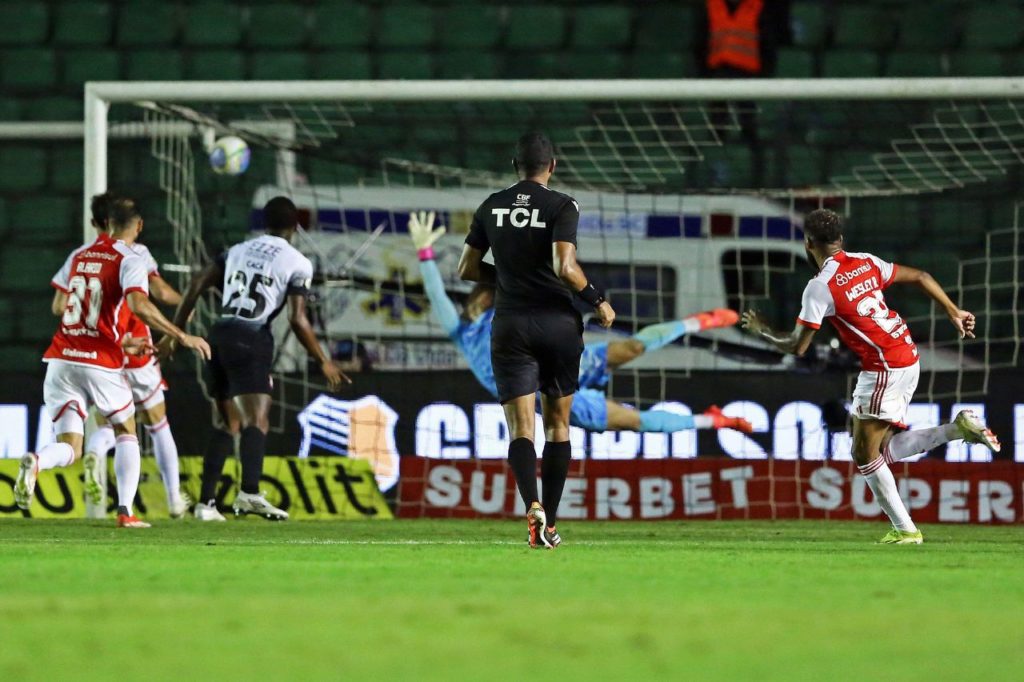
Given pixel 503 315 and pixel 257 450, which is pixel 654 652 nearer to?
pixel 503 315

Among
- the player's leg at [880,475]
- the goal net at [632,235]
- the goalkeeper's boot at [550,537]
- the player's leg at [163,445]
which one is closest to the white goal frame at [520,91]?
the goal net at [632,235]

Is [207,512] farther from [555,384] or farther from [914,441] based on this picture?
[914,441]

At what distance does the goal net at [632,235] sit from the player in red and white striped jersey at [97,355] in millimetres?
1650

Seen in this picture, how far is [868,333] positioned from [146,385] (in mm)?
3957

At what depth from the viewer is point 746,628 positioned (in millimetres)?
4047

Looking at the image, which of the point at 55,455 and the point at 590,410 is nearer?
the point at 55,455

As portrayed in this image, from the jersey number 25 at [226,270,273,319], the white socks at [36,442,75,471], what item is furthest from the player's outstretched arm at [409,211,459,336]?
the white socks at [36,442,75,471]

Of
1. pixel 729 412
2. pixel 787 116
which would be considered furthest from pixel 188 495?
pixel 787 116

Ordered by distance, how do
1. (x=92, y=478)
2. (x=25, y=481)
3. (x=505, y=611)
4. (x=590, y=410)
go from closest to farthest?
(x=505, y=611) < (x=25, y=481) < (x=92, y=478) < (x=590, y=410)

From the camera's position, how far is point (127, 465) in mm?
9031

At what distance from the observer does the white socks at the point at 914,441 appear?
8.39 m

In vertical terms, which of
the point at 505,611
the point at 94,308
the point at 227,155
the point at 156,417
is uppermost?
the point at 227,155

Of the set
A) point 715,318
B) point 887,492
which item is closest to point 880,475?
point 887,492

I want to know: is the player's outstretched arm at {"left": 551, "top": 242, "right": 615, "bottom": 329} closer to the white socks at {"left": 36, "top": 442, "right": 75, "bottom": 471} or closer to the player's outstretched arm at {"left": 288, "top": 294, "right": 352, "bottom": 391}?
the player's outstretched arm at {"left": 288, "top": 294, "right": 352, "bottom": 391}
